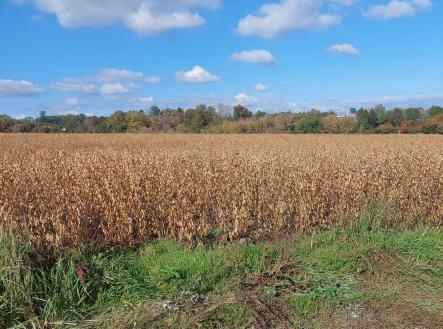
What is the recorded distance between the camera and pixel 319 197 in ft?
19.2

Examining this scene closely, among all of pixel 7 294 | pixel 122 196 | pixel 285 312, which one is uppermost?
pixel 122 196

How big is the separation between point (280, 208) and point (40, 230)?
296 centimetres

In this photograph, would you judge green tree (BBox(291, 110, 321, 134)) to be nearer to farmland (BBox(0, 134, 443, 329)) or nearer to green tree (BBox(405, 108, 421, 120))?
green tree (BBox(405, 108, 421, 120))

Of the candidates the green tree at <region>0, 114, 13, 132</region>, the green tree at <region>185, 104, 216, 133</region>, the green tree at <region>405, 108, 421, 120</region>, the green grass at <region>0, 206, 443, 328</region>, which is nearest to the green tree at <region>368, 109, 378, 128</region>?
the green tree at <region>405, 108, 421, 120</region>

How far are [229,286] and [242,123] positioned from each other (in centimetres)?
5912

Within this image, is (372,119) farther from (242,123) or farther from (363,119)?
(242,123)

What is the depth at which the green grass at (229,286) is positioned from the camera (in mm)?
2922

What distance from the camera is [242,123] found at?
6191 cm

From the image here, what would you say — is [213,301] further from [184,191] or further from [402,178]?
[402,178]

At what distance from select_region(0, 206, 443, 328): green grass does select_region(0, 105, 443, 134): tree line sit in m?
54.3

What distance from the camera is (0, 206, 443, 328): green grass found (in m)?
2.92

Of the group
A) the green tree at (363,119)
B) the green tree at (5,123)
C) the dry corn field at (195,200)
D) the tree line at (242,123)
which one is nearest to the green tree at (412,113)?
the tree line at (242,123)

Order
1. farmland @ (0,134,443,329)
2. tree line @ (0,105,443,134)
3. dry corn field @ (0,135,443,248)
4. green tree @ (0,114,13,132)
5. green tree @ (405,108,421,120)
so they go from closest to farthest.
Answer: farmland @ (0,134,443,329) < dry corn field @ (0,135,443,248) < tree line @ (0,105,443,134) < green tree @ (0,114,13,132) < green tree @ (405,108,421,120)

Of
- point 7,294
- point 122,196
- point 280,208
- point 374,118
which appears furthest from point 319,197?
point 374,118
